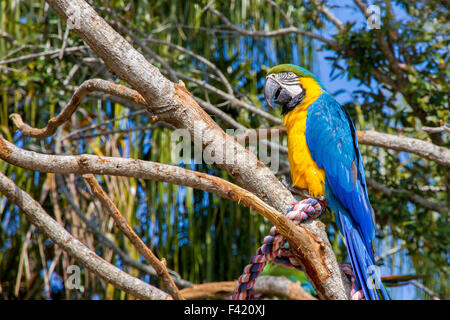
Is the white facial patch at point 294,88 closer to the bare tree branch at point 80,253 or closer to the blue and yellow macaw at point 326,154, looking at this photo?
the blue and yellow macaw at point 326,154

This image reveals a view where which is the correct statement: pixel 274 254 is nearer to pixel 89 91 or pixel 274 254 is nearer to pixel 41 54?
pixel 89 91

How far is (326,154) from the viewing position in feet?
5.48

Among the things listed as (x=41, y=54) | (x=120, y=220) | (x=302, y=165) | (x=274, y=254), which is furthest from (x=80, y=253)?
(x=41, y=54)

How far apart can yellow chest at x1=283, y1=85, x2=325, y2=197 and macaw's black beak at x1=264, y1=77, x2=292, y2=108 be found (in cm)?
11

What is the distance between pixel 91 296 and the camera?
11.4 feet

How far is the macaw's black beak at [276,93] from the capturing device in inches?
72.5

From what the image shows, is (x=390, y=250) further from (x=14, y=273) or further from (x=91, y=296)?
(x=14, y=273)

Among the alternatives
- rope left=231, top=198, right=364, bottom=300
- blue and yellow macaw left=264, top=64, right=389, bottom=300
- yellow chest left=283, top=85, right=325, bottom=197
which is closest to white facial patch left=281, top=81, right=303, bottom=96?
blue and yellow macaw left=264, top=64, right=389, bottom=300

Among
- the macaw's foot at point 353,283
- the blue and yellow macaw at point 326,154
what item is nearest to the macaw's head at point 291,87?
the blue and yellow macaw at point 326,154

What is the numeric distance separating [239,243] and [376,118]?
1.33m
